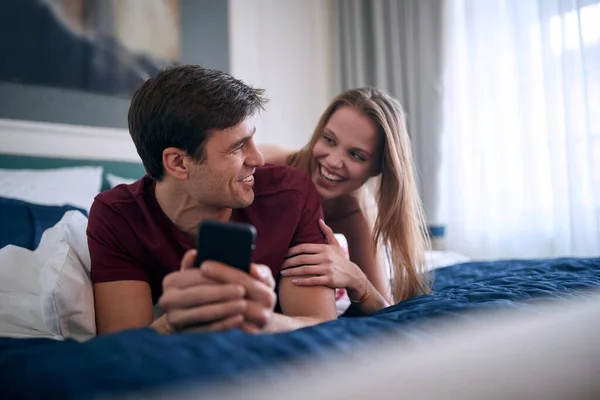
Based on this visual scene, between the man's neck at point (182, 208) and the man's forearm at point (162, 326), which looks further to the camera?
the man's neck at point (182, 208)

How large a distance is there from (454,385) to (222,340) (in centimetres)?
33

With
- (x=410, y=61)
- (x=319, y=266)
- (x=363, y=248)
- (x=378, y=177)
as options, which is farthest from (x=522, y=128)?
(x=319, y=266)

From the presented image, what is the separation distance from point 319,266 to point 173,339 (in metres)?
0.52

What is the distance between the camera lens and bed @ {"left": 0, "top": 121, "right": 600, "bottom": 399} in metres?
0.58

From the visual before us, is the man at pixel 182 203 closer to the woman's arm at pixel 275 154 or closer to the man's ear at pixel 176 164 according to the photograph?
the man's ear at pixel 176 164

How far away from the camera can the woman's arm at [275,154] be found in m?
1.94

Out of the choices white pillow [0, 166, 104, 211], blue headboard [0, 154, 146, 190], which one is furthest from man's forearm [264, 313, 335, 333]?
blue headboard [0, 154, 146, 190]

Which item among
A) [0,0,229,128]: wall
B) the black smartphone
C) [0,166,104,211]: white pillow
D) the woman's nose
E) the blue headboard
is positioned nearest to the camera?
the black smartphone

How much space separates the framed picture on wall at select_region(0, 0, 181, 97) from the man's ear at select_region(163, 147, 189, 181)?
1.58 meters

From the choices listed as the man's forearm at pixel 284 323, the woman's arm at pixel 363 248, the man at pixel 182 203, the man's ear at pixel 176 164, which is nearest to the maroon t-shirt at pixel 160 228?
the man at pixel 182 203

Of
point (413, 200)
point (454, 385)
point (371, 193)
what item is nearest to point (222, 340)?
point (454, 385)

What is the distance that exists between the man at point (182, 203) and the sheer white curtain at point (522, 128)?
1976 mm

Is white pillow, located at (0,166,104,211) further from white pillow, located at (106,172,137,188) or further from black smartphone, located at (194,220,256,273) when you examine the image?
black smartphone, located at (194,220,256,273)

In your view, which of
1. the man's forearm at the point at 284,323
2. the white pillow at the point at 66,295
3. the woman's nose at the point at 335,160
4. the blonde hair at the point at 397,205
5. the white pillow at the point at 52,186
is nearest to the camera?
the man's forearm at the point at 284,323
